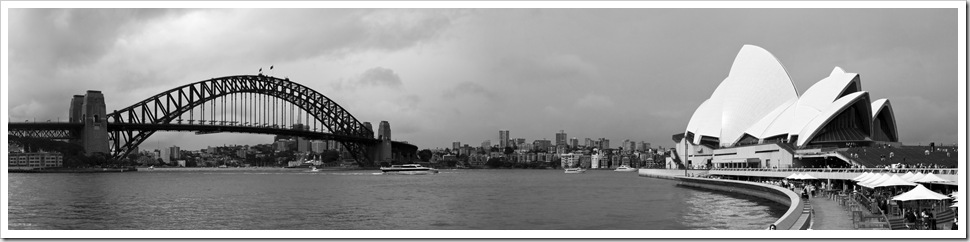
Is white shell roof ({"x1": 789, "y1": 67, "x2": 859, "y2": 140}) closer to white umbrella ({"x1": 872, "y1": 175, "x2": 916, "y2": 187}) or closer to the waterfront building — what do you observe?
white umbrella ({"x1": 872, "y1": 175, "x2": 916, "y2": 187})

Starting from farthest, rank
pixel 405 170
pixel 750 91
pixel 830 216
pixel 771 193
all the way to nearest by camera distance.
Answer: pixel 405 170 → pixel 750 91 → pixel 771 193 → pixel 830 216

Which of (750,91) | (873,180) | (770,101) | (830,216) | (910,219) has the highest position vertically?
(750,91)

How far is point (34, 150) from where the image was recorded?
2549 inches

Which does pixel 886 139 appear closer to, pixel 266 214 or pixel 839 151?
pixel 839 151

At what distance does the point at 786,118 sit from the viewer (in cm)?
5166

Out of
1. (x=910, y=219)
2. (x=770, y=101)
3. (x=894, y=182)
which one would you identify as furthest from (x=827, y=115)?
(x=910, y=219)

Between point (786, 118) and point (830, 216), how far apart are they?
37.3m

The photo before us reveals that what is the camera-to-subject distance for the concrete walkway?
14.3 meters

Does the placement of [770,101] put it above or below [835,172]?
above

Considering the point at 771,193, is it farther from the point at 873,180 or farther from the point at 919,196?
the point at 919,196

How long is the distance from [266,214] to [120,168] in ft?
166

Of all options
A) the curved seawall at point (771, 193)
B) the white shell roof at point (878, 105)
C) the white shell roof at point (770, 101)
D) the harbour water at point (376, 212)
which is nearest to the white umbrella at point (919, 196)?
the curved seawall at point (771, 193)

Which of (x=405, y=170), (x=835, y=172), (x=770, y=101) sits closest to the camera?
(x=835, y=172)

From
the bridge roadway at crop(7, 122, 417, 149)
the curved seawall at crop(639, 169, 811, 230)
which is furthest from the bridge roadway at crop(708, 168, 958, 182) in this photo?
the bridge roadway at crop(7, 122, 417, 149)
